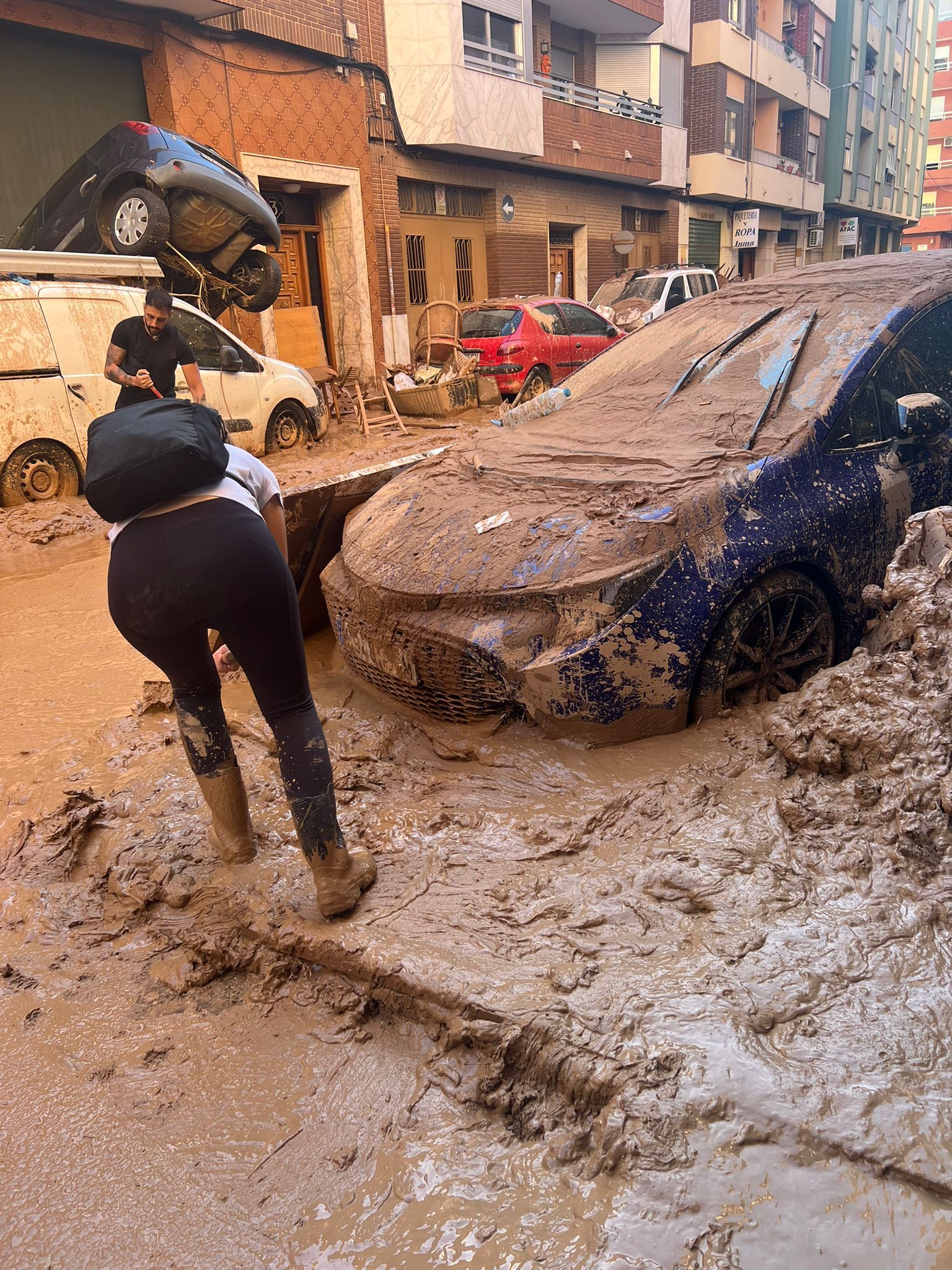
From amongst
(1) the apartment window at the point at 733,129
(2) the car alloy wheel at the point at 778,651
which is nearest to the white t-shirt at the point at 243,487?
(2) the car alloy wheel at the point at 778,651

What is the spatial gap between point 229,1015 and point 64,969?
513 mm

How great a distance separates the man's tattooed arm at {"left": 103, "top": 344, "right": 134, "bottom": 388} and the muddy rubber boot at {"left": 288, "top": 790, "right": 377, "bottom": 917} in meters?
4.42

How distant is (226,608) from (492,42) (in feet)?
62.2

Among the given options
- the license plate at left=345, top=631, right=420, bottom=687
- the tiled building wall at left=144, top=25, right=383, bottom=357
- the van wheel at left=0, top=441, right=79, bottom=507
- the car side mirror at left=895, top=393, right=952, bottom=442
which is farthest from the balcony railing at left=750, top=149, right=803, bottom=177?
the license plate at left=345, top=631, right=420, bottom=687

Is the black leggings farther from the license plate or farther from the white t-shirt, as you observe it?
the license plate

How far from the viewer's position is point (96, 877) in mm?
2672

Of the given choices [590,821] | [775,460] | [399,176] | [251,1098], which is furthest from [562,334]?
[251,1098]

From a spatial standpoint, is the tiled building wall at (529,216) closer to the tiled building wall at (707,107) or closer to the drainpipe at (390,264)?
the drainpipe at (390,264)

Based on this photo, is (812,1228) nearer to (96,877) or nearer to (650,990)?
(650,990)

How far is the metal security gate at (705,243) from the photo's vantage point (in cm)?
2606

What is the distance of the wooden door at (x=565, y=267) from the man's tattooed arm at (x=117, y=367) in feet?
51.7

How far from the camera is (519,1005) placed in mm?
1896

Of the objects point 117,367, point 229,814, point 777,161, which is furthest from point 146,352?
point 777,161

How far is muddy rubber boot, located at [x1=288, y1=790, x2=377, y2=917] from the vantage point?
7.61 ft
